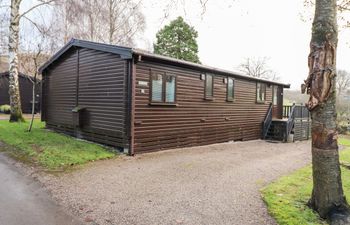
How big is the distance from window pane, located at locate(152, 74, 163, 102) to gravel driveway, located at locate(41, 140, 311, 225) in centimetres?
182

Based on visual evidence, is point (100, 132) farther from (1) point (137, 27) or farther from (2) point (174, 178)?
(1) point (137, 27)

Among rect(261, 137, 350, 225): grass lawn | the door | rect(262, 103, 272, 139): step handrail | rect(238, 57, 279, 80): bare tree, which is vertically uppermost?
rect(238, 57, 279, 80): bare tree

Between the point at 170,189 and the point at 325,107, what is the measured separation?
293 cm

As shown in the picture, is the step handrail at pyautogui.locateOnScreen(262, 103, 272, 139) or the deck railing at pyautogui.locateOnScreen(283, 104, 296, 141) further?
the step handrail at pyautogui.locateOnScreen(262, 103, 272, 139)

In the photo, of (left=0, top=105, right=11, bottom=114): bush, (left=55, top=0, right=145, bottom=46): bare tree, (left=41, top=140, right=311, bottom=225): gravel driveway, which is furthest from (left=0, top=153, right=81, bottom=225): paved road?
(left=0, top=105, right=11, bottom=114): bush

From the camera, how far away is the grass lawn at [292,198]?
13.2 feet

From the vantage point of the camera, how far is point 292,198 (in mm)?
4871

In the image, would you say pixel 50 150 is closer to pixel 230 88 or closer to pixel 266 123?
pixel 230 88

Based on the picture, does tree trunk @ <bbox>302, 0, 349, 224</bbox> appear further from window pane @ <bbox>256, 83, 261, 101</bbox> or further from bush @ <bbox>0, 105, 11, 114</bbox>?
bush @ <bbox>0, 105, 11, 114</bbox>

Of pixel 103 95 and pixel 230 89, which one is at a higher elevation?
pixel 230 89

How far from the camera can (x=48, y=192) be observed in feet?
16.1

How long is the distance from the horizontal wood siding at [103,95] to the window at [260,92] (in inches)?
326

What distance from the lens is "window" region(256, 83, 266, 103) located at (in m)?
14.6

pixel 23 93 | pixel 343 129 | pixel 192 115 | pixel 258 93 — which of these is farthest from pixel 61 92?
pixel 343 129
